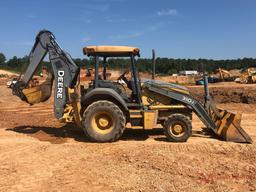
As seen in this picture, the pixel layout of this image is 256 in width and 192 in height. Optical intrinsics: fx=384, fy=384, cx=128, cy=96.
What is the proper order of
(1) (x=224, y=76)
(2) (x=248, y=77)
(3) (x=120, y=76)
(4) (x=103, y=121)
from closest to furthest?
(4) (x=103, y=121) < (3) (x=120, y=76) < (2) (x=248, y=77) < (1) (x=224, y=76)

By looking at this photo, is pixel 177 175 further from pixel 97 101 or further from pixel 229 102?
pixel 229 102

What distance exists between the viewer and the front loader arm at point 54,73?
10.2m

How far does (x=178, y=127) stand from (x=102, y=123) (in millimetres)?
1902

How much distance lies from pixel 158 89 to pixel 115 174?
3.53 meters

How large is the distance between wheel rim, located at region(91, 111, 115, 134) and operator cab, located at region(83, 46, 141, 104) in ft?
2.40

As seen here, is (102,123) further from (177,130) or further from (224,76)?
(224,76)

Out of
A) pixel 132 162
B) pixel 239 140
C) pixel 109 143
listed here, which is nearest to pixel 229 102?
pixel 239 140

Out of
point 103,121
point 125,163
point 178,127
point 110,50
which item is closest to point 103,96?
point 103,121

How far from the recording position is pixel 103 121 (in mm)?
9586

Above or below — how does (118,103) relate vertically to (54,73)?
below

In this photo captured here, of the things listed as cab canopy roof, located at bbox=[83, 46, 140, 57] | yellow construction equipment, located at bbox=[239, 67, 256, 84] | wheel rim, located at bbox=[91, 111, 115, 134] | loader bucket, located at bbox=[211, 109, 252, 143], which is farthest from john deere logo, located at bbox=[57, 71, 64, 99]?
yellow construction equipment, located at bbox=[239, 67, 256, 84]

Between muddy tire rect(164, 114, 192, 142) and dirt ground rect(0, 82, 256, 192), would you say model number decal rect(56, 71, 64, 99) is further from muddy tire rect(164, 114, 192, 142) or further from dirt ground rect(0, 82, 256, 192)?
muddy tire rect(164, 114, 192, 142)

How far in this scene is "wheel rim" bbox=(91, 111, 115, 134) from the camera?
31.4 feet

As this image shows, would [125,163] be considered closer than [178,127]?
Yes
